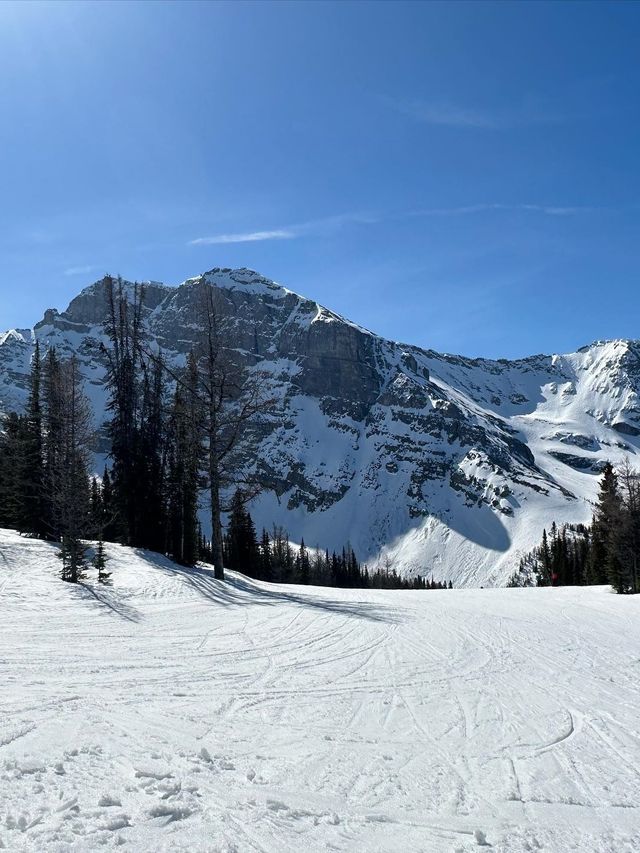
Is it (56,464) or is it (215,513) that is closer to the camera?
(215,513)

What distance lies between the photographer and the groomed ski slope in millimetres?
3666

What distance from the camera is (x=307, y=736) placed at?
5.26 metres

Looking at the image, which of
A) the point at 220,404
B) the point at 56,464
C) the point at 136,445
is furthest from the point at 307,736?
the point at 136,445

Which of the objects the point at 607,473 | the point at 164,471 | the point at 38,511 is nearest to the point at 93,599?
the point at 38,511

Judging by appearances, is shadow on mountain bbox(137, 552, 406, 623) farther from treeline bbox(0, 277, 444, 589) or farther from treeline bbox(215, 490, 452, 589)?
treeline bbox(215, 490, 452, 589)

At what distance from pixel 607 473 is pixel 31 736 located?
44.7 m

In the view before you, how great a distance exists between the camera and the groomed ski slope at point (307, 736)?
144 inches

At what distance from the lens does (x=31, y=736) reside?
476 centimetres

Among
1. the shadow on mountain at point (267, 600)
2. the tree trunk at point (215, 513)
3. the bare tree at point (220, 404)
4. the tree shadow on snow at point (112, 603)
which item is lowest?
the shadow on mountain at point (267, 600)

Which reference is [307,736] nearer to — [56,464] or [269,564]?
[56,464]

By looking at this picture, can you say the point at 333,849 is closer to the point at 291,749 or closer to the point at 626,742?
the point at 291,749

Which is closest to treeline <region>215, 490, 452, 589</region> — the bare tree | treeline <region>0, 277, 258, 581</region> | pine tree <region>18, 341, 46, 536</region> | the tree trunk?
the tree trunk

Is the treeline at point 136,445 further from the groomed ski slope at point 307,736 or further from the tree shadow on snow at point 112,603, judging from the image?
the groomed ski slope at point 307,736

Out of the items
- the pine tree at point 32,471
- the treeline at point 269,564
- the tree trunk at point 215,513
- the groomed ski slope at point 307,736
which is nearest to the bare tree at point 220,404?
the tree trunk at point 215,513
